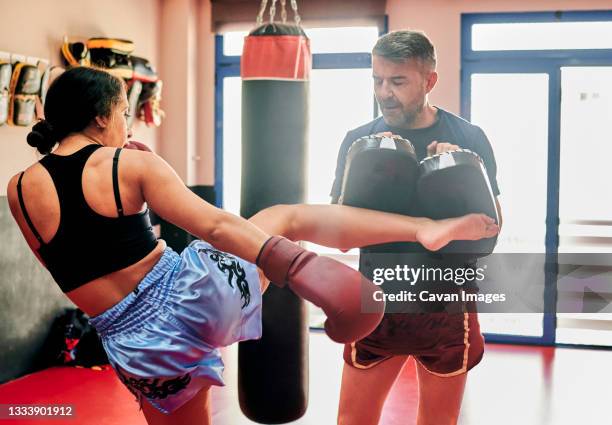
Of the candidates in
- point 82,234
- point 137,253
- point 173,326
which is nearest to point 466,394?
point 173,326

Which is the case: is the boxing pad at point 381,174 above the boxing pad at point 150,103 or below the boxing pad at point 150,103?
below

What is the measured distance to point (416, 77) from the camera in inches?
77.0

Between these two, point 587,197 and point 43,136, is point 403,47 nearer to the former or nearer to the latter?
point 43,136

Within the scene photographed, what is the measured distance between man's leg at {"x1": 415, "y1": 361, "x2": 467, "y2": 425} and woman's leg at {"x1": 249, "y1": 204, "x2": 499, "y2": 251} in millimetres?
425

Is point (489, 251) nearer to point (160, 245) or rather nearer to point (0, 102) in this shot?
point (160, 245)

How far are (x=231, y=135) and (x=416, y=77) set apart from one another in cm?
384

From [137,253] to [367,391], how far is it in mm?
853

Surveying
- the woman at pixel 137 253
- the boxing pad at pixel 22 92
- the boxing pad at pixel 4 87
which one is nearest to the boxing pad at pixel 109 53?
the boxing pad at pixel 22 92

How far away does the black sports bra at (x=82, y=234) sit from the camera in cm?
154

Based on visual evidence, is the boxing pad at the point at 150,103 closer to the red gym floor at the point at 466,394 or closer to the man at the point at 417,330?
the red gym floor at the point at 466,394

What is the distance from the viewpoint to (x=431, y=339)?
202 cm

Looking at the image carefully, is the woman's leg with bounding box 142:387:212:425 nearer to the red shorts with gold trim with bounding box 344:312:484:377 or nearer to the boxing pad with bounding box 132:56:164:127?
the red shorts with gold trim with bounding box 344:312:484:377

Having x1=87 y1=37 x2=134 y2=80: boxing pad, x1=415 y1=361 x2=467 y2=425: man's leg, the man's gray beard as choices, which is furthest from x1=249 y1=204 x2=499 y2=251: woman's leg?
x1=87 y1=37 x2=134 y2=80: boxing pad

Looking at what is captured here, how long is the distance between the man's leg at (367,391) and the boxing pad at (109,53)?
9.95ft
